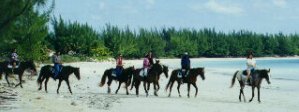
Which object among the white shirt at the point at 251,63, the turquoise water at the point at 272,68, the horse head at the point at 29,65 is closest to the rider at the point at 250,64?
the white shirt at the point at 251,63

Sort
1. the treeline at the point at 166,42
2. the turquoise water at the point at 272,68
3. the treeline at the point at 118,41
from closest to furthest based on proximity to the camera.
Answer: the treeline at the point at 118,41, the turquoise water at the point at 272,68, the treeline at the point at 166,42

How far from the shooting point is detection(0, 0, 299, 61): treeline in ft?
58.2

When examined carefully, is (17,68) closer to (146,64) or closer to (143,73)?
(143,73)

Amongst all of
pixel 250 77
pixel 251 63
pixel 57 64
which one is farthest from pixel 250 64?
pixel 57 64

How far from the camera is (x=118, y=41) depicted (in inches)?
3506

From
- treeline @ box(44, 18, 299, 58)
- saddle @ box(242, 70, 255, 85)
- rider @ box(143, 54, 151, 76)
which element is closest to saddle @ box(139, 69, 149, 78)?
rider @ box(143, 54, 151, 76)

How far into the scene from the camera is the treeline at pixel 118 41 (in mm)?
17741

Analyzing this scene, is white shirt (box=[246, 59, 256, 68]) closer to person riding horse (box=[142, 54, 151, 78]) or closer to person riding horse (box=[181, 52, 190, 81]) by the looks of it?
person riding horse (box=[181, 52, 190, 81])

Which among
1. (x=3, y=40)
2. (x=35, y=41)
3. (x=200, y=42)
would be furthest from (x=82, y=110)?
(x=200, y=42)

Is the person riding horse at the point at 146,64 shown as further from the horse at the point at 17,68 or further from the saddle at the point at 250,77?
the horse at the point at 17,68

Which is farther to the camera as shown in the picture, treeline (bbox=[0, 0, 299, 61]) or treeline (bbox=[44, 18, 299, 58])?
treeline (bbox=[44, 18, 299, 58])

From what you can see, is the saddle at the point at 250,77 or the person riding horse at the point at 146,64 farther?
the person riding horse at the point at 146,64

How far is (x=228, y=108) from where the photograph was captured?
1973 centimetres

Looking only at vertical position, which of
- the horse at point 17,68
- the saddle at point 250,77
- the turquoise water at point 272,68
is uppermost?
the horse at point 17,68
